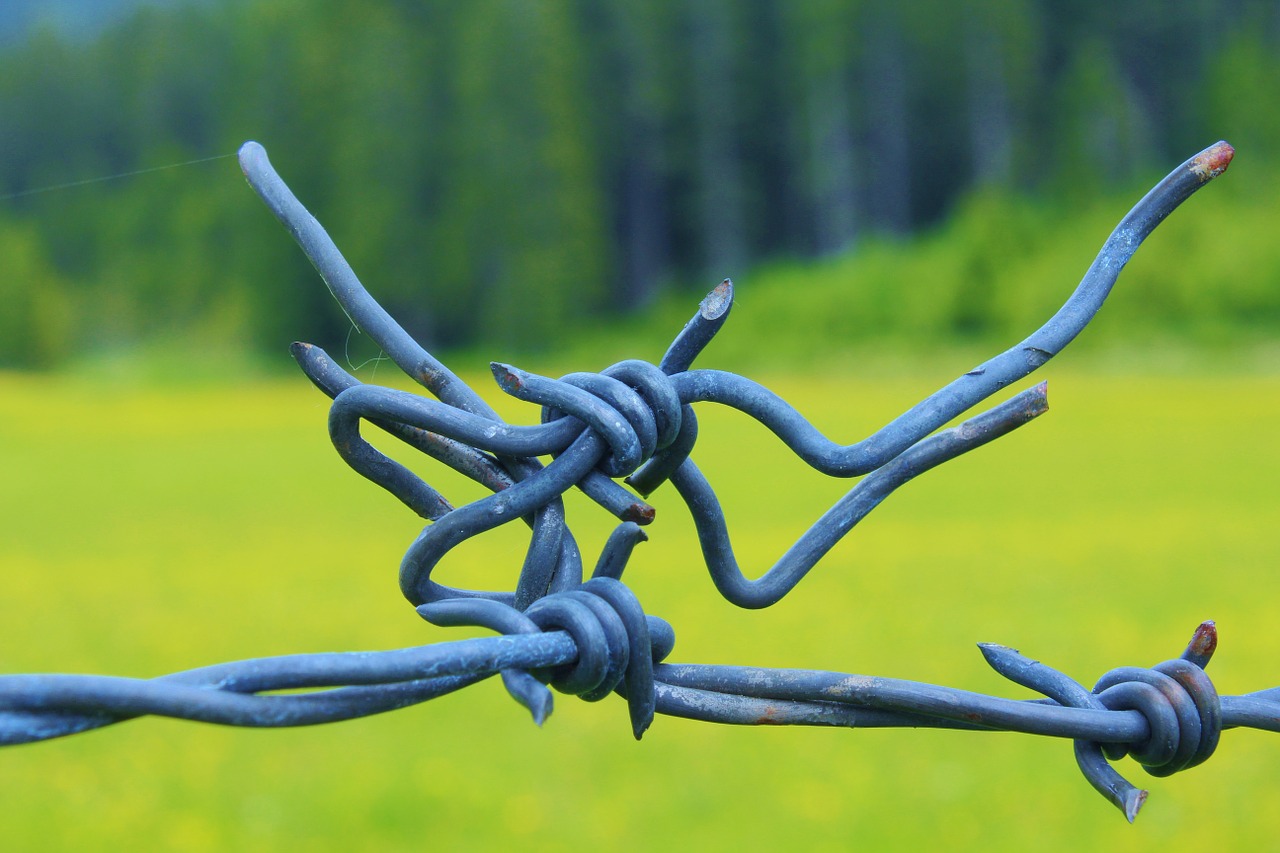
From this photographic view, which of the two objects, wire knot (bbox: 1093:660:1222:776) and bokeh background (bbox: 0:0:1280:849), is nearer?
wire knot (bbox: 1093:660:1222:776)

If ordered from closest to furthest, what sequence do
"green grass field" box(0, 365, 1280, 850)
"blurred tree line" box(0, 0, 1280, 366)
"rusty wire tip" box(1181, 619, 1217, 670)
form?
"rusty wire tip" box(1181, 619, 1217, 670), "green grass field" box(0, 365, 1280, 850), "blurred tree line" box(0, 0, 1280, 366)

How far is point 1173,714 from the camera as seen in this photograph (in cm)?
70

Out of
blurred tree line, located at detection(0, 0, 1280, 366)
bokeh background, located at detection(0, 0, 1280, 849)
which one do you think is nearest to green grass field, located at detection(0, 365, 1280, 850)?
bokeh background, located at detection(0, 0, 1280, 849)

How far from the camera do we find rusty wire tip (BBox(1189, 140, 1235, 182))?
62 centimetres

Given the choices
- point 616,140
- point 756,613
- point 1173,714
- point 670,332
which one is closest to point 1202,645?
point 1173,714

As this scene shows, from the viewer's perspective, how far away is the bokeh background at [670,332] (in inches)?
179

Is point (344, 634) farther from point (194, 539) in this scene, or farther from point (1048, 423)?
point (1048, 423)

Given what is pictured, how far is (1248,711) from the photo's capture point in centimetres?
73

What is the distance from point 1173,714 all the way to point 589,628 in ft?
1.15

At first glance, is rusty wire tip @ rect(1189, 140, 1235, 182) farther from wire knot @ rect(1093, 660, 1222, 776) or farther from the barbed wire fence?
wire knot @ rect(1093, 660, 1222, 776)

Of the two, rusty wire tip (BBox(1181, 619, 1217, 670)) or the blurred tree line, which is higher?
the blurred tree line

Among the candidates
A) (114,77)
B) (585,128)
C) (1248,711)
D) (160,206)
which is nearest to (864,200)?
(585,128)

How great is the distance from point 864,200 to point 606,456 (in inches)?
1025

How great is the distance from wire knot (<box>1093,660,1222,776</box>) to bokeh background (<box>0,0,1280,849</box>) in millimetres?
113
